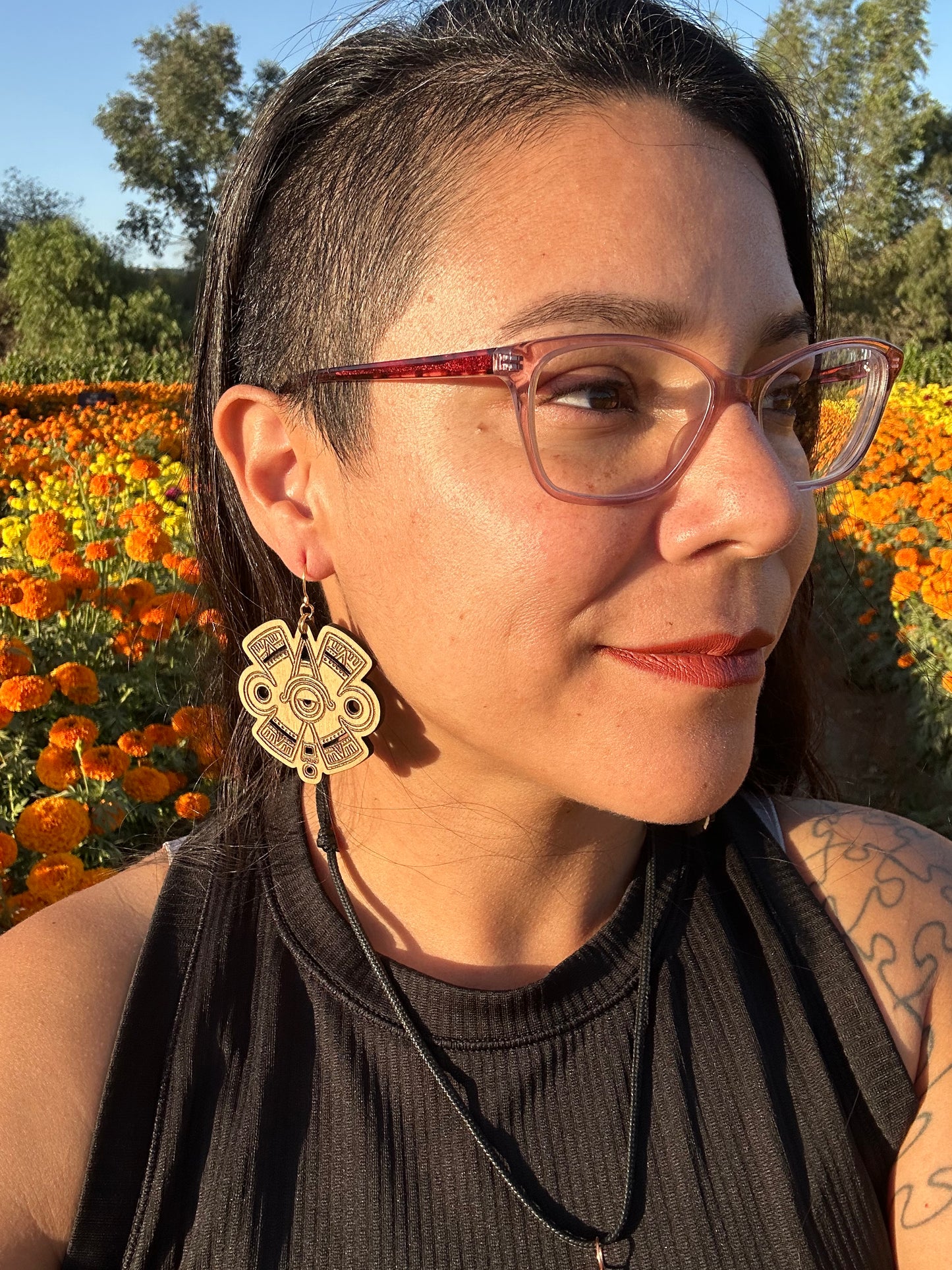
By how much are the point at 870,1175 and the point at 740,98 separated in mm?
1379

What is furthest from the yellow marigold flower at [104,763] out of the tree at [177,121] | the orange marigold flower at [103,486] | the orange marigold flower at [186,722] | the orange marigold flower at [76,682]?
the tree at [177,121]

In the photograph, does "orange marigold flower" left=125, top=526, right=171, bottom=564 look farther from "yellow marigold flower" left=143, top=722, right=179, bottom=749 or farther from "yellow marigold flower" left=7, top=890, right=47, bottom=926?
"yellow marigold flower" left=7, top=890, right=47, bottom=926

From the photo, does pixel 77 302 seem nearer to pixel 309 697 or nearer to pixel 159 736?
pixel 159 736

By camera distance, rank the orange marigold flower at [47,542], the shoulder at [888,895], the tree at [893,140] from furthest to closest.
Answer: the tree at [893,140]
the orange marigold flower at [47,542]
the shoulder at [888,895]

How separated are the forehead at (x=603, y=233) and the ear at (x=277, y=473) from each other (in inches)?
10.0

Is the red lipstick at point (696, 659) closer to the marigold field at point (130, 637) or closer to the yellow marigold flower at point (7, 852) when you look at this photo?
the marigold field at point (130, 637)

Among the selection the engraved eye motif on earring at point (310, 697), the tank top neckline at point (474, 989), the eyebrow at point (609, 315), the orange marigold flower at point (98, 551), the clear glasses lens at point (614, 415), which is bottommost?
the tank top neckline at point (474, 989)

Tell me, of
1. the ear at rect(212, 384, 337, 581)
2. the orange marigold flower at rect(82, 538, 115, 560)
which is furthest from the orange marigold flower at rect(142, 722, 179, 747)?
the ear at rect(212, 384, 337, 581)

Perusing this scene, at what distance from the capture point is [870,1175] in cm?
136

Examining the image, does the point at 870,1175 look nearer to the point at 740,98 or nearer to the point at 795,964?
the point at 795,964

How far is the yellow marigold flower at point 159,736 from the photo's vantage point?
2.82 metres

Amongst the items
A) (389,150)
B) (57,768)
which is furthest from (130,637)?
(389,150)

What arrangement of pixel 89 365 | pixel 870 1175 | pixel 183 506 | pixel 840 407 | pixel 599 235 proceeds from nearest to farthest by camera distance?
pixel 599 235
pixel 870 1175
pixel 840 407
pixel 183 506
pixel 89 365

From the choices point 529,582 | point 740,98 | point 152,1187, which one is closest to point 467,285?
point 529,582
